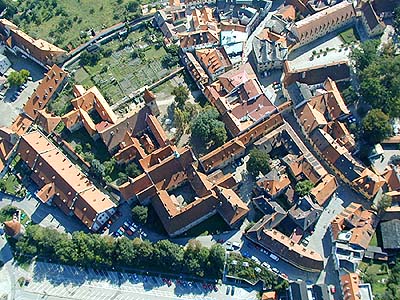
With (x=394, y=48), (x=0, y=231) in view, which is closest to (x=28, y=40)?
(x=0, y=231)

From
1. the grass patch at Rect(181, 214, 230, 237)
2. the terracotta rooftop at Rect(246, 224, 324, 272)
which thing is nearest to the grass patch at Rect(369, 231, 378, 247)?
the terracotta rooftop at Rect(246, 224, 324, 272)

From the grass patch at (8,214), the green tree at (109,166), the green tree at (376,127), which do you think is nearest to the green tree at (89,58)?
the green tree at (109,166)

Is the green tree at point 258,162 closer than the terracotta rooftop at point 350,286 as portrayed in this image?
No

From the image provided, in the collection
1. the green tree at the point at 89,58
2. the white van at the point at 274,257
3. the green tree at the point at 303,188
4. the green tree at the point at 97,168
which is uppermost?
the green tree at the point at 89,58

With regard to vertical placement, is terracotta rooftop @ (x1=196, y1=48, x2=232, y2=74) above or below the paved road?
above

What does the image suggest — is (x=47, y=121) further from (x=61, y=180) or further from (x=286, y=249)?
(x=286, y=249)

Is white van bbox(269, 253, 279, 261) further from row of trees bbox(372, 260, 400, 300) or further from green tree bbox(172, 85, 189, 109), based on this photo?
green tree bbox(172, 85, 189, 109)

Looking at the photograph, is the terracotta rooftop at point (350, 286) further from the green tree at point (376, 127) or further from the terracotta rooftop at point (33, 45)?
the terracotta rooftop at point (33, 45)
